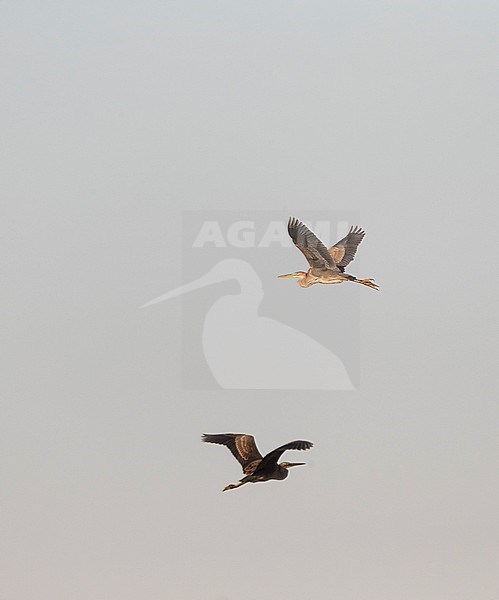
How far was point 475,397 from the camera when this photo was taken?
3365mm

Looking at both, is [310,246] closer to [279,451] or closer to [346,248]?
[346,248]

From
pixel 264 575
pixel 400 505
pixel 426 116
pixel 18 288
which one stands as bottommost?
pixel 264 575

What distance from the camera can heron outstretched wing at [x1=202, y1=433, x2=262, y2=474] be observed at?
3.29 metres

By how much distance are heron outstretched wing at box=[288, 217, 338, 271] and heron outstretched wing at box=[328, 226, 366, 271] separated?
0.10 ft

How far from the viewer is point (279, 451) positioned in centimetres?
318

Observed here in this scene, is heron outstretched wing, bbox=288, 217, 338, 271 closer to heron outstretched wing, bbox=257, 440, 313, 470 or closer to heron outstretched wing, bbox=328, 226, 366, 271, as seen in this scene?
heron outstretched wing, bbox=328, 226, 366, 271

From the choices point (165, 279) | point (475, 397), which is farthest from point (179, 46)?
point (475, 397)

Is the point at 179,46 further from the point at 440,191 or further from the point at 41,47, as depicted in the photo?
the point at 440,191

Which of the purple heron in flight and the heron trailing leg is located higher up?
the purple heron in flight

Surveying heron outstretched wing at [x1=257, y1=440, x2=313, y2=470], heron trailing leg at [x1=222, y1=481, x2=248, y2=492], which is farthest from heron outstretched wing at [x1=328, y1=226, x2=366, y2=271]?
heron trailing leg at [x1=222, y1=481, x2=248, y2=492]

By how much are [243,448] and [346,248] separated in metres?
0.67

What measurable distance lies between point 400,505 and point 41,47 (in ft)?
5.83
